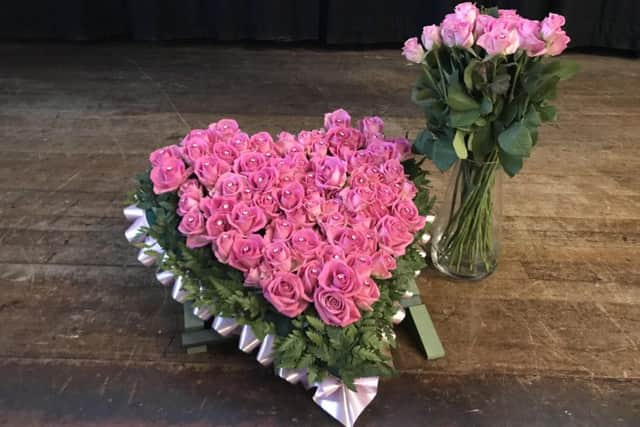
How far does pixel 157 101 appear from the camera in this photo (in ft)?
Result: 5.12

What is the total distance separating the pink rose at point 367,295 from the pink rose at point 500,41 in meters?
0.28

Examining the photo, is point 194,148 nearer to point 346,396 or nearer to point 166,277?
point 166,277

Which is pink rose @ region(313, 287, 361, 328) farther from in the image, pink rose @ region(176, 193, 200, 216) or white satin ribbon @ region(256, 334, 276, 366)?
pink rose @ region(176, 193, 200, 216)

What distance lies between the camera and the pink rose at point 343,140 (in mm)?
788

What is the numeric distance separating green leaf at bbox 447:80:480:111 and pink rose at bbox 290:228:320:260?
0.70 feet

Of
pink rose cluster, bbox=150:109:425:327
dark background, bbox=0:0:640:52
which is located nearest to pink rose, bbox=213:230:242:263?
pink rose cluster, bbox=150:109:425:327

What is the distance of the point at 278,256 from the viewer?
2.02ft

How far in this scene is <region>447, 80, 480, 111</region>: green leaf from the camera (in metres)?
0.67

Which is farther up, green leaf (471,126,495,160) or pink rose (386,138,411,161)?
green leaf (471,126,495,160)

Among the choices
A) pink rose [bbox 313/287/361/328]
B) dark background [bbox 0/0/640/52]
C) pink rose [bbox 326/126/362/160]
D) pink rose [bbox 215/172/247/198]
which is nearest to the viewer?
pink rose [bbox 313/287/361/328]

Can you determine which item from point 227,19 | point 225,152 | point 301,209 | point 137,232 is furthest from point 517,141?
point 227,19

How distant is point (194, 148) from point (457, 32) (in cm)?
34

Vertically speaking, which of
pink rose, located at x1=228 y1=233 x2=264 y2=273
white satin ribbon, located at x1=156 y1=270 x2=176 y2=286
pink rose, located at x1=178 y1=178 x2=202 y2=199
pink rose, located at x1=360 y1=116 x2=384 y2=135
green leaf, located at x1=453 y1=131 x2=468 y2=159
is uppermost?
green leaf, located at x1=453 y1=131 x2=468 y2=159

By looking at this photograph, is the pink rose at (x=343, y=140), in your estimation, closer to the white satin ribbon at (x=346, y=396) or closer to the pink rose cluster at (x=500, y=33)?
the pink rose cluster at (x=500, y=33)
